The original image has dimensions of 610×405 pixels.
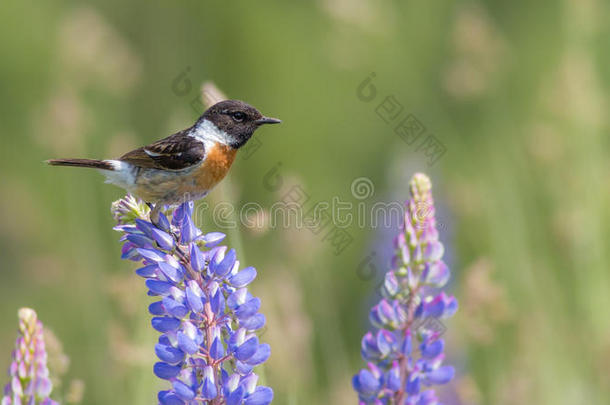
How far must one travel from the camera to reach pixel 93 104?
23.3 feet

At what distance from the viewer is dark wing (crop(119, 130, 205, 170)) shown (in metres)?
3.69

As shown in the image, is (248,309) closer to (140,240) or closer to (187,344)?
(187,344)

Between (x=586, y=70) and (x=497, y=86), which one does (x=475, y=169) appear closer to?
(x=497, y=86)

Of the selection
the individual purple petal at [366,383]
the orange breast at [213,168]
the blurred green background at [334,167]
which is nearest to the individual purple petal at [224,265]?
the individual purple petal at [366,383]

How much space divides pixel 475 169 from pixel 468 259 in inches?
26.5

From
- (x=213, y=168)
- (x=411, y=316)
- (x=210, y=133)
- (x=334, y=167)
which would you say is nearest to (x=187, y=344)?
(x=411, y=316)

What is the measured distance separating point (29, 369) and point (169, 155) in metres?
1.75

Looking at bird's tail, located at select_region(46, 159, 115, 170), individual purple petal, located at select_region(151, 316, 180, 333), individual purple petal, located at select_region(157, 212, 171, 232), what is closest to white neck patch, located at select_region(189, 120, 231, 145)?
bird's tail, located at select_region(46, 159, 115, 170)

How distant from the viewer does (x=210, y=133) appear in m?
3.95

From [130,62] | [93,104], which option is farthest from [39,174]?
[130,62]

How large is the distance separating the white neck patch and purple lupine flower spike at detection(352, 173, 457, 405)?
4.83ft

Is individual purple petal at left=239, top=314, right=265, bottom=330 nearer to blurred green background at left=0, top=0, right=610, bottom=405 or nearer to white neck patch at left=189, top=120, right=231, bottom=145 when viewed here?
blurred green background at left=0, top=0, right=610, bottom=405

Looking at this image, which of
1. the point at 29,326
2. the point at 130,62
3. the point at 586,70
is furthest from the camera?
the point at 130,62

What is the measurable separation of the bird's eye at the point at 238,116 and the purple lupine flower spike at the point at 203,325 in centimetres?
149
